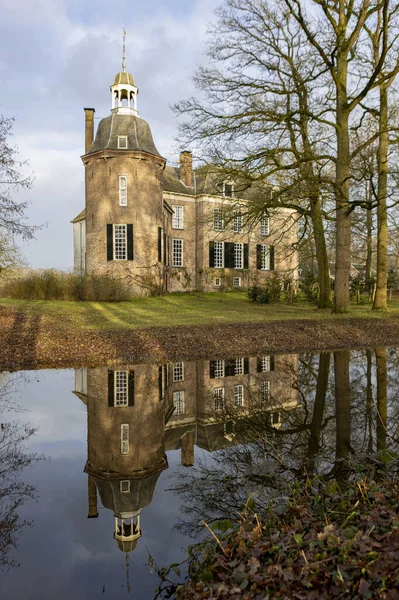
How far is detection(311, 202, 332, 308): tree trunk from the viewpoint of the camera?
1984cm

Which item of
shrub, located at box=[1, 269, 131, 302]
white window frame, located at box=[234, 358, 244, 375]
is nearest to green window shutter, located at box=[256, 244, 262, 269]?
shrub, located at box=[1, 269, 131, 302]

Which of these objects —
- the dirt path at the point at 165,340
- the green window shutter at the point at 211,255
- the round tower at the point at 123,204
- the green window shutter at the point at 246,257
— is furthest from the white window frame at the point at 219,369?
the green window shutter at the point at 246,257

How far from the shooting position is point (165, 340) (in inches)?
491

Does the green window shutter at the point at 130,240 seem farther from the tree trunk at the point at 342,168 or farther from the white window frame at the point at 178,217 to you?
the tree trunk at the point at 342,168

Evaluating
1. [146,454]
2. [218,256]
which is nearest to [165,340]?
[146,454]

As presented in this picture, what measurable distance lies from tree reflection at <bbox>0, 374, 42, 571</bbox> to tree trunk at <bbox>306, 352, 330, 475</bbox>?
285cm

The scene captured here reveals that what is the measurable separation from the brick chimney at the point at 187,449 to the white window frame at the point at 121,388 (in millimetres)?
1568

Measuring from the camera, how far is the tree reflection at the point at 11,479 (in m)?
3.75

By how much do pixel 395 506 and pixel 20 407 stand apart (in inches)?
245

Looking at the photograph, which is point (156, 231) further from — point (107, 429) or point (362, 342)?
point (107, 429)

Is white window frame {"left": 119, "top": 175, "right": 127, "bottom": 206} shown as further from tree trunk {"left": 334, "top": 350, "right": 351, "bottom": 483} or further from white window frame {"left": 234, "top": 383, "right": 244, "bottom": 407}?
white window frame {"left": 234, "top": 383, "right": 244, "bottom": 407}

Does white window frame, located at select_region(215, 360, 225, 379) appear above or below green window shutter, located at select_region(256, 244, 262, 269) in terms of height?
below

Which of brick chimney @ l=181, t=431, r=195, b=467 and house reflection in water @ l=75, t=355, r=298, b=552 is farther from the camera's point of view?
brick chimney @ l=181, t=431, r=195, b=467

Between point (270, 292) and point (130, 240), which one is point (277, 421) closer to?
point (270, 292)
